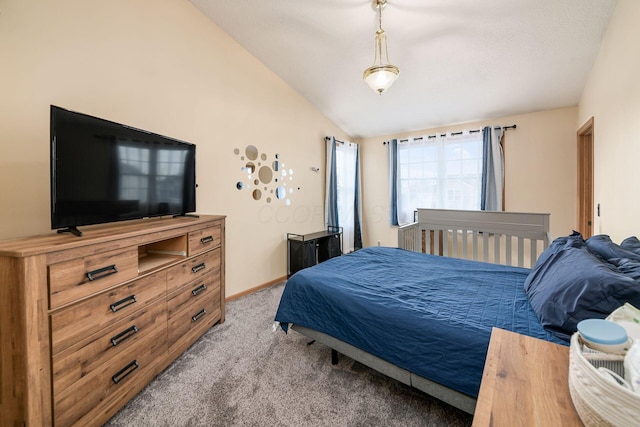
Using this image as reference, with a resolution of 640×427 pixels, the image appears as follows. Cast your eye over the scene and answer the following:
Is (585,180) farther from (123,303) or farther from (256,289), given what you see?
(123,303)

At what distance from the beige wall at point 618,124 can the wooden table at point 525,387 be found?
1620 millimetres

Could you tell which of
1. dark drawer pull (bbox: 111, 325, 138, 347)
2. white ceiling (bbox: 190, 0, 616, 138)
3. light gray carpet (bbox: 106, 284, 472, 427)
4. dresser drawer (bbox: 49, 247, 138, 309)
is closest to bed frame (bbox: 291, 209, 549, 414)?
light gray carpet (bbox: 106, 284, 472, 427)

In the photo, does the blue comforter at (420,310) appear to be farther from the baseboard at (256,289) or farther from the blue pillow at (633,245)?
the baseboard at (256,289)

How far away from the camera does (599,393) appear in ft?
1.63

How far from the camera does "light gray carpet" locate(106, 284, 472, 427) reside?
4.67ft

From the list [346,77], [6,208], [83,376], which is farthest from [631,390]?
[346,77]

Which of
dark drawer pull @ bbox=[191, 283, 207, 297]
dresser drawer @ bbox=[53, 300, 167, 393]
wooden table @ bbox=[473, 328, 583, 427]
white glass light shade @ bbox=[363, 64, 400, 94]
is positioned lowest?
dresser drawer @ bbox=[53, 300, 167, 393]

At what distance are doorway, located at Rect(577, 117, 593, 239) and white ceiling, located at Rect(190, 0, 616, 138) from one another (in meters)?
0.57

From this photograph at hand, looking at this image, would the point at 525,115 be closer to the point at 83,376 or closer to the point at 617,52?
the point at 617,52

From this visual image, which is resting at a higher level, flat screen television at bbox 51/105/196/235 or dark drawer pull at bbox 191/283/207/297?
flat screen television at bbox 51/105/196/235

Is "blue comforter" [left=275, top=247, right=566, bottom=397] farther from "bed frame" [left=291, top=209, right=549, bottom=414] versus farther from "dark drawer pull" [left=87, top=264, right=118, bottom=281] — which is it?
"dark drawer pull" [left=87, top=264, right=118, bottom=281]

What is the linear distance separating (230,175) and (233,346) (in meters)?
1.80

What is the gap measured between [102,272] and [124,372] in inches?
24.1

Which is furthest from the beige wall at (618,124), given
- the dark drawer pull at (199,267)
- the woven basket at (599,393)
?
the dark drawer pull at (199,267)
